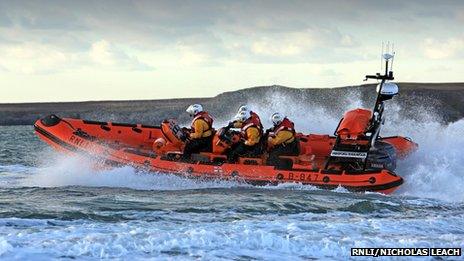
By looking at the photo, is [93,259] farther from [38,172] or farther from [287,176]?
[38,172]

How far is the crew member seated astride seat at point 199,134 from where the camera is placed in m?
14.4

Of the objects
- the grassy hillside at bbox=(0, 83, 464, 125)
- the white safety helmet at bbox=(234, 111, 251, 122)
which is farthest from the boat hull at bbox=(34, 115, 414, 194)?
the grassy hillside at bbox=(0, 83, 464, 125)

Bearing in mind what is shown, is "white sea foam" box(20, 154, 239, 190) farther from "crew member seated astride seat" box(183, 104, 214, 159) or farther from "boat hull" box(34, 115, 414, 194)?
"crew member seated astride seat" box(183, 104, 214, 159)

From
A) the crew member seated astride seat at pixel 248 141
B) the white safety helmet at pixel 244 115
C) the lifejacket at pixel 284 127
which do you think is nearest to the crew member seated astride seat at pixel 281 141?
the lifejacket at pixel 284 127

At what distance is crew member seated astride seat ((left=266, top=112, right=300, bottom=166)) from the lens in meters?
14.0

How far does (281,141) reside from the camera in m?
14.0

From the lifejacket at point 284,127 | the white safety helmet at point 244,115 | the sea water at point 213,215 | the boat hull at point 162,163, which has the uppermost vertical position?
the white safety helmet at point 244,115

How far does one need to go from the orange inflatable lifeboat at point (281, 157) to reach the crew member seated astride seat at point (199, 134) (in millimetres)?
169

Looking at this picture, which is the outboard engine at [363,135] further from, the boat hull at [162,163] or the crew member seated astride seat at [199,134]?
the crew member seated astride seat at [199,134]

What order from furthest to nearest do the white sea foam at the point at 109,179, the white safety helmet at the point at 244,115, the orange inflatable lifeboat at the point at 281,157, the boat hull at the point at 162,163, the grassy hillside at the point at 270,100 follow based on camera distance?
the grassy hillside at the point at 270,100 → the white safety helmet at the point at 244,115 → the white sea foam at the point at 109,179 → the orange inflatable lifeboat at the point at 281,157 → the boat hull at the point at 162,163

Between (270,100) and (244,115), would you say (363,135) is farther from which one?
(270,100)

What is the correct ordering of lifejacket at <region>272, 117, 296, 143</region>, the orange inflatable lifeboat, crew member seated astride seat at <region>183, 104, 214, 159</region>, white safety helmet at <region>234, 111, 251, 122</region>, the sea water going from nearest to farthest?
the sea water < the orange inflatable lifeboat < lifejacket at <region>272, 117, 296, 143</region> < crew member seated astride seat at <region>183, 104, 214, 159</region> < white safety helmet at <region>234, 111, 251, 122</region>

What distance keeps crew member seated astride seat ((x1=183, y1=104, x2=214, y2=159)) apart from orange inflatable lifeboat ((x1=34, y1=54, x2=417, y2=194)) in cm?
17

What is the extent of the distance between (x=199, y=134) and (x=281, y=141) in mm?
1568
